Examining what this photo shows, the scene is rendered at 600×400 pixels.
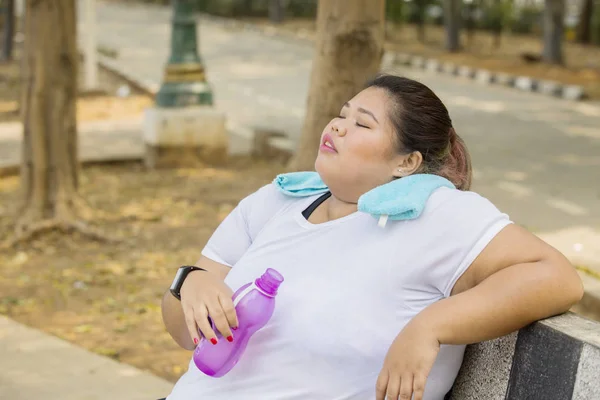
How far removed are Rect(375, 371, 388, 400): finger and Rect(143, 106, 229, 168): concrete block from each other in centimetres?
763

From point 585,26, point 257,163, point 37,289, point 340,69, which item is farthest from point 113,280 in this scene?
point 585,26

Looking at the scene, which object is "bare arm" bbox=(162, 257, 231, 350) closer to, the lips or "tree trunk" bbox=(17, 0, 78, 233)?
the lips

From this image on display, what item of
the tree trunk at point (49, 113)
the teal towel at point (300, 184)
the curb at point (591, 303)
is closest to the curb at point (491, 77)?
the tree trunk at point (49, 113)

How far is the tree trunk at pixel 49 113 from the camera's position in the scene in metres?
7.00

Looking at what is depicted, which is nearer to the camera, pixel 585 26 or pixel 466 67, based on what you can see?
pixel 466 67

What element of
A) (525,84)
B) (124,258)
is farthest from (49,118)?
(525,84)

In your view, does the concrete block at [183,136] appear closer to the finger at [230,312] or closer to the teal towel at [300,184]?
the teal towel at [300,184]

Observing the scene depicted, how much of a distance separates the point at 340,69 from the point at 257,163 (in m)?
3.08

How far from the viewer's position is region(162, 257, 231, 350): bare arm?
248 cm

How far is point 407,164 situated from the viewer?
93.3 inches

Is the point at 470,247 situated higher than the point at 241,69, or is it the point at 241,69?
the point at 470,247

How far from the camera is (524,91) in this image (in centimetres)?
1652

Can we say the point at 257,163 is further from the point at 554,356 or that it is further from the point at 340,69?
the point at 554,356

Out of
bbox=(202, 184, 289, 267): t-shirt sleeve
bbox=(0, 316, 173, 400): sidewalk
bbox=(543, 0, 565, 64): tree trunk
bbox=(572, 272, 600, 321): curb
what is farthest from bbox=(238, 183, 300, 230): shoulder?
bbox=(543, 0, 565, 64): tree trunk
